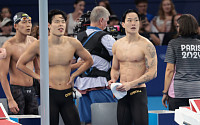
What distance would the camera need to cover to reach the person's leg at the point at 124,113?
495 centimetres

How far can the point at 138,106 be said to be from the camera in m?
4.86

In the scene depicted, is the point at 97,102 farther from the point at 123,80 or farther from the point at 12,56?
the point at 12,56

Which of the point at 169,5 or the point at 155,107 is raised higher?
the point at 169,5

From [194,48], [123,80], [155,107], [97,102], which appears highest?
[194,48]

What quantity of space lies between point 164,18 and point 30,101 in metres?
4.85

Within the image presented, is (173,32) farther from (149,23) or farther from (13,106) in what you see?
(13,106)

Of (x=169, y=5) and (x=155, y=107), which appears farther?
(x=169, y=5)

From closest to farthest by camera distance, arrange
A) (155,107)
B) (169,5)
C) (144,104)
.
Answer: (144,104)
(155,107)
(169,5)

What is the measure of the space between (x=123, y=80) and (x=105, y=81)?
0.53 meters

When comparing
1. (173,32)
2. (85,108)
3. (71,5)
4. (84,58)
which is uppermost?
(71,5)

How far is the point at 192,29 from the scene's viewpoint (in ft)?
17.1

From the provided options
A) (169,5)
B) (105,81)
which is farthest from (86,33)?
(169,5)

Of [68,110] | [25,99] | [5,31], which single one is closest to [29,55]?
[68,110]

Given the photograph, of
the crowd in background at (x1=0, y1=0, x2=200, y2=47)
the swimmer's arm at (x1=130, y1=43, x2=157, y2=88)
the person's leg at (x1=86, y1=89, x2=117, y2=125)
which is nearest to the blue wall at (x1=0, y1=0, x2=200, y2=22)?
the crowd in background at (x1=0, y1=0, x2=200, y2=47)
